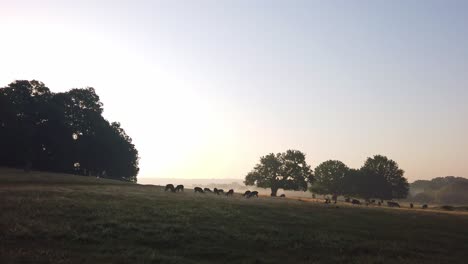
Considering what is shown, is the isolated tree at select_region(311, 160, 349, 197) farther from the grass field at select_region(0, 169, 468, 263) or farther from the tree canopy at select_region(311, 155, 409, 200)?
the grass field at select_region(0, 169, 468, 263)

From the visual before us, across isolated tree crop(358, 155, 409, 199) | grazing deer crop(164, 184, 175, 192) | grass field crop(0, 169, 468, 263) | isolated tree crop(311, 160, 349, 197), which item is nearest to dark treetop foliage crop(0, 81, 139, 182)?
grazing deer crop(164, 184, 175, 192)

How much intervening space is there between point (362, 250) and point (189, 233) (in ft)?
41.5

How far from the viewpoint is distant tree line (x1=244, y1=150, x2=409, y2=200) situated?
117m

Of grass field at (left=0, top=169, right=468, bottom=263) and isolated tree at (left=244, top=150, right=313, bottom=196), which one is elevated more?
isolated tree at (left=244, top=150, right=313, bottom=196)

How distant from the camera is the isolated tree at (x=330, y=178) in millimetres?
130875

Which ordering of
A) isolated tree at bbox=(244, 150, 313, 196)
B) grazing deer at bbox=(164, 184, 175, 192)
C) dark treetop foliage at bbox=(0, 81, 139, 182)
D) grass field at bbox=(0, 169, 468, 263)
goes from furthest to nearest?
1. isolated tree at bbox=(244, 150, 313, 196)
2. dark treetop foliage at bbox=(0, 81, 139, 182)
3. grazing deer at bbox=(164, 184, 175, 192)
4. grass field at bbox=(0, 169, 468, 263)

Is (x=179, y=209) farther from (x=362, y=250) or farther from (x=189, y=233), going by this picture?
(x=362, y=250)

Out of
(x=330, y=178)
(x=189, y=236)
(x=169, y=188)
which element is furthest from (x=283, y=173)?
(x=189, y=236)

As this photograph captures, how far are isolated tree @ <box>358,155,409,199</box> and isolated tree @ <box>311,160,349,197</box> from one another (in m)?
6.15

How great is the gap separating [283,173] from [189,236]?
92328 mm

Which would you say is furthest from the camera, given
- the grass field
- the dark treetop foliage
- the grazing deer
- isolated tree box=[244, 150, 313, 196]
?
isolated tree box=[244, 150, 313, 196]

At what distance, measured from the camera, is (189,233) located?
2845cm

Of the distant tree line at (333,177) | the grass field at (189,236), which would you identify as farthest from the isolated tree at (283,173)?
the grass field at (189,236)

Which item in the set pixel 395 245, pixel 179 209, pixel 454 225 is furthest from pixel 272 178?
pixel 395 245
